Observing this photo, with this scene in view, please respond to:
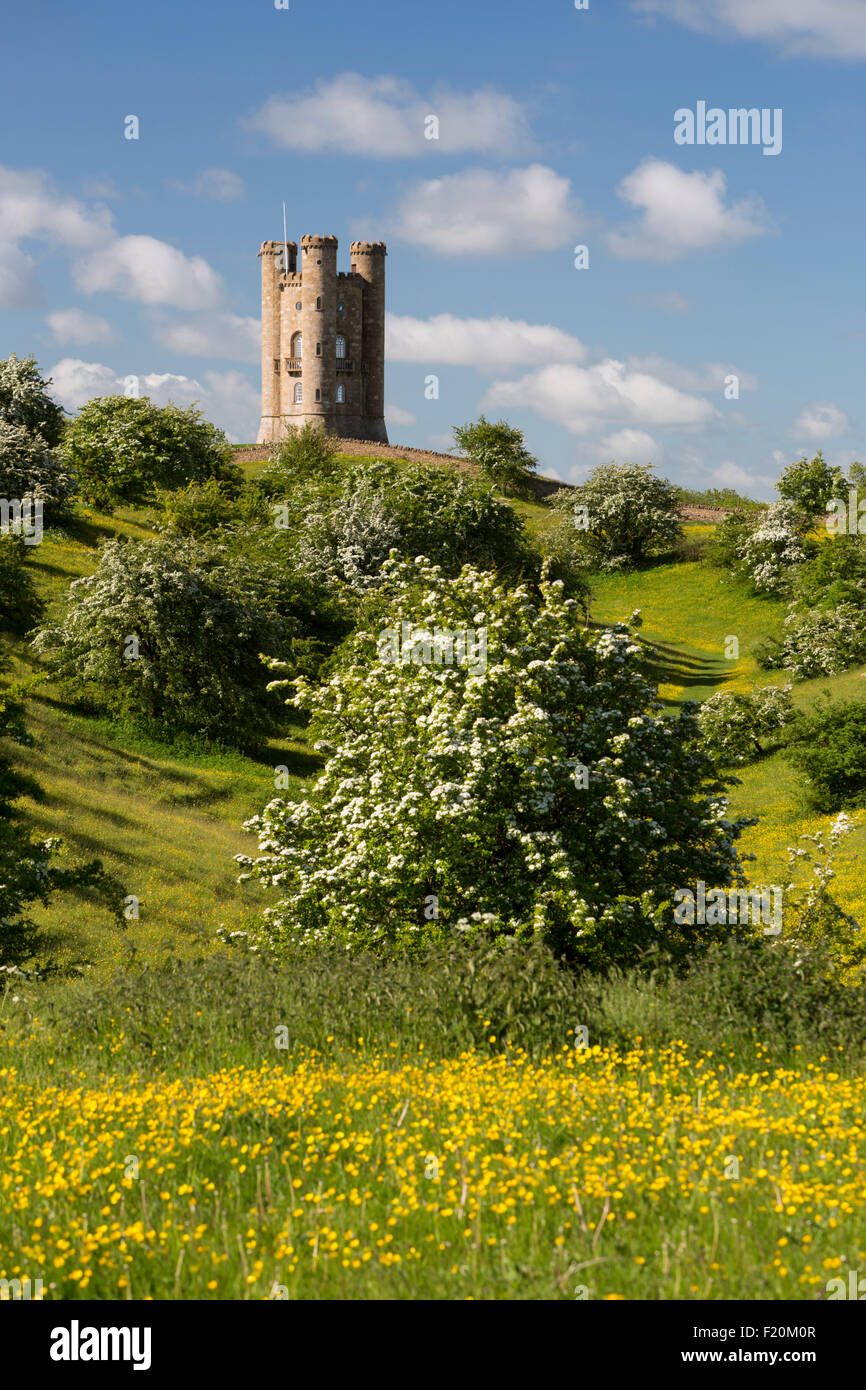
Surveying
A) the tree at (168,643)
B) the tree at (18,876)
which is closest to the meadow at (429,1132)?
the tree at (18,876)

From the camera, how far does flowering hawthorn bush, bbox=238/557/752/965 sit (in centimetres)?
1407

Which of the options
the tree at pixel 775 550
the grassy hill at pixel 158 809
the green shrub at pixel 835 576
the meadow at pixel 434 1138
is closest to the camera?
the meadow at pixel 434 1138

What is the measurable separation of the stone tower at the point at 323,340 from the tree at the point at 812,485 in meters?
46.9

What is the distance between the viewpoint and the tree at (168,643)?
1308 inches

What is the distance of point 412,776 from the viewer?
14750mm

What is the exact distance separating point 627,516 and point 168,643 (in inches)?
1819

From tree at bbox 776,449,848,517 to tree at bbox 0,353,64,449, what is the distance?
139 ft

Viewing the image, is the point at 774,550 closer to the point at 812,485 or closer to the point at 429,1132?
the point at 812,485

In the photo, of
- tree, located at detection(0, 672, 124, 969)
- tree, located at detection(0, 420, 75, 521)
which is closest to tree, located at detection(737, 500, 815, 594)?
tree, located at detection(0, 420, 75, 521)

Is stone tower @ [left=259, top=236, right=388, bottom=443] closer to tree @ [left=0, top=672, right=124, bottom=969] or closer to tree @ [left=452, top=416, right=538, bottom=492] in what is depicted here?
tree @ [left=452, top=416, right=538, bottom=492]

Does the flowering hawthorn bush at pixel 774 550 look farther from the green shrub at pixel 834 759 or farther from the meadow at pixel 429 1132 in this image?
the meadow at pixel 429 1132

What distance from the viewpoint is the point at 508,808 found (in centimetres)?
1488

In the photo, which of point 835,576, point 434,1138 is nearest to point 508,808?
point 434,1138
